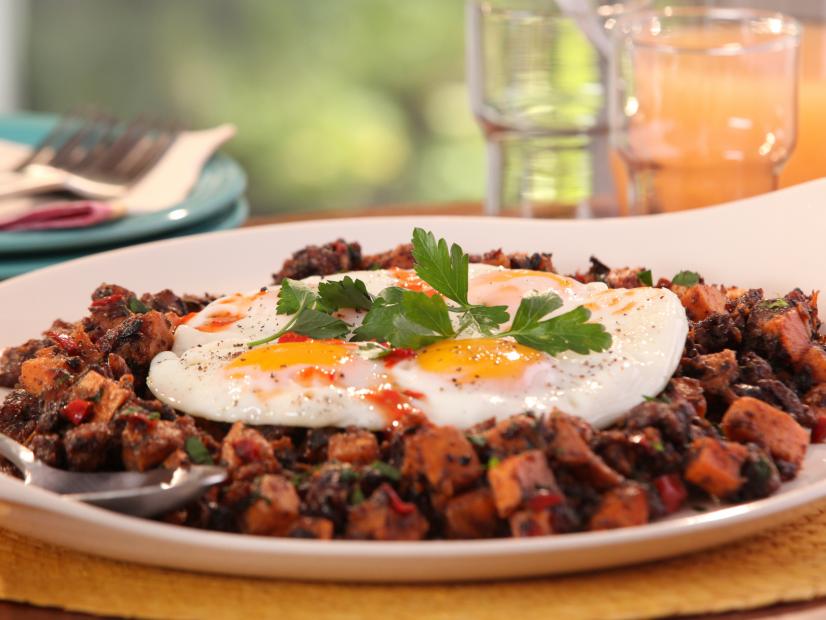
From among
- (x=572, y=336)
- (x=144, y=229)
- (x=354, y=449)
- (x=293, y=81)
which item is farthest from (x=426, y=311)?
(x=293, y=81)

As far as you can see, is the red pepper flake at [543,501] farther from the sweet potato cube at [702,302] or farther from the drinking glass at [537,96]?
the drinking glass at [537,96]

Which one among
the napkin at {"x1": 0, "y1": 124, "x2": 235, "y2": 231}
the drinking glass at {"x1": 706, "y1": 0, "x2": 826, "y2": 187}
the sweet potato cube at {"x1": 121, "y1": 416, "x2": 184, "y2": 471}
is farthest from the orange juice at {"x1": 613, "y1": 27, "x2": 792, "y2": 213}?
the sweet potato cube at {"x1": 121, "y1": 416, "x2": 184, "y2": 471}

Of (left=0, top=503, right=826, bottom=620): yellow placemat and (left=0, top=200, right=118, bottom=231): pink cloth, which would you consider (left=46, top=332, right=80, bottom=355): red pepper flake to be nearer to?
(left=0, top=503, right=826, bottom=620): yellow placemat

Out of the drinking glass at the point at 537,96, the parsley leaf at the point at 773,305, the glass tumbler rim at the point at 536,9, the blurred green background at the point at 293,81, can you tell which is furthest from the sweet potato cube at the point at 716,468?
the blurred green background at the point at 293,81

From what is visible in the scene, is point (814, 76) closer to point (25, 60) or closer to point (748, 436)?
point (748, 436)

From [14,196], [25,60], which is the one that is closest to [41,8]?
[25,60]

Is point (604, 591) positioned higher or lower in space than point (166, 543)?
lower
